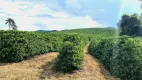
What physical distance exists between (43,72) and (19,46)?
3.98 metres

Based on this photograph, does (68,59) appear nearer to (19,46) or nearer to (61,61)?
(61,61)

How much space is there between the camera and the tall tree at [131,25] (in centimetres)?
5350

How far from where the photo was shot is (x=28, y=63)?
2144 centimetres

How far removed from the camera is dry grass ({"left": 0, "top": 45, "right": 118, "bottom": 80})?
57.6 feet

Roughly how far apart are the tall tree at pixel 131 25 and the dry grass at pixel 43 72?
33708 mm

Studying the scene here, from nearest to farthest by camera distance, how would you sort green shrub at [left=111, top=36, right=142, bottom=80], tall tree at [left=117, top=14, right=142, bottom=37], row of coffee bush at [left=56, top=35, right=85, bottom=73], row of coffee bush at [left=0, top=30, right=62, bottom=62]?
green shrub at [left=111, top=36, right=142, bottom=80] < row of coffee bush at [left=56, top=35, right=85, bottom=73] < row of coffee bush at [left=0, top=30, right=62, bottom=62] < tall tree at [left=117, top=14, right=142, bottom=37]

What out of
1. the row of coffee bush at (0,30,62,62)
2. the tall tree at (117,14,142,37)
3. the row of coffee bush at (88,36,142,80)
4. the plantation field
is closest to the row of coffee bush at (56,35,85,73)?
the plantation field

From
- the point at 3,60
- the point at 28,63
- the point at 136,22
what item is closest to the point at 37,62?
the point at 28,63

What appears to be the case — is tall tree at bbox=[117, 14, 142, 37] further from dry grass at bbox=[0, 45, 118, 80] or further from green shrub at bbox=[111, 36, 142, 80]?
dry grass at bbox=[0, 45, 118, 80]

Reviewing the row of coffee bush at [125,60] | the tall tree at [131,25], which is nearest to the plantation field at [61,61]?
the row of coffee bush at [125,60]

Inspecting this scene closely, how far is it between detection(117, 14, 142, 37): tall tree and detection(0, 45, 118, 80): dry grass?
33708 millimetres

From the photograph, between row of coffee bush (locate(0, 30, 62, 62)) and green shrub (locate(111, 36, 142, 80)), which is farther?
row of coffee bush (locate(0, 30, 62, 62))

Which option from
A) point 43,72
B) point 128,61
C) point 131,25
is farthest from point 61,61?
point 131,25

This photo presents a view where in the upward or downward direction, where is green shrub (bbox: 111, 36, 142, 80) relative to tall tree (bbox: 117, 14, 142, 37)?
downward
